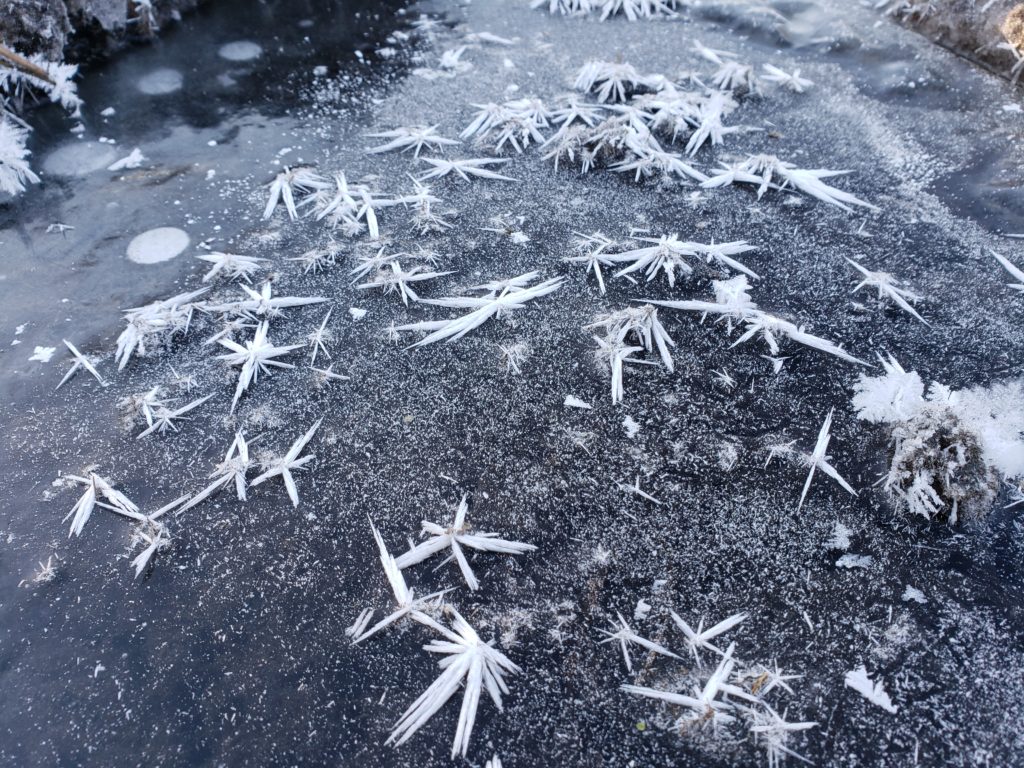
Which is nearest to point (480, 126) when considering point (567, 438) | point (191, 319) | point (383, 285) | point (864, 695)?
point (383, 285)

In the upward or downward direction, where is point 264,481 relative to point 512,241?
downward

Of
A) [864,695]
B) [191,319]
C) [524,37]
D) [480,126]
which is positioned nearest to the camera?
[864,695]

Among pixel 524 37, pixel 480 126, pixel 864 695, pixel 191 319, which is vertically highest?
pixel 524 37

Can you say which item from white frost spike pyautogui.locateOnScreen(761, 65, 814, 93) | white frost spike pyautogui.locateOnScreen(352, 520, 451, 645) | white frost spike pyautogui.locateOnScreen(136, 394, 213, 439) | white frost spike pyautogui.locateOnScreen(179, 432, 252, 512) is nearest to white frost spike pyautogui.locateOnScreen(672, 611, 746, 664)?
white frost spike pyautogui.locateOnScreen(352, 520, 451, 645)

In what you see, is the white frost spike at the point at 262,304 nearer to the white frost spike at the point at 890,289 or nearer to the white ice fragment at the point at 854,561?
the white ice fragment at the point at 854,561

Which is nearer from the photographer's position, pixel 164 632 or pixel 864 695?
pixel 864 695

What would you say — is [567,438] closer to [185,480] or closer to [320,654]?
[320,654]

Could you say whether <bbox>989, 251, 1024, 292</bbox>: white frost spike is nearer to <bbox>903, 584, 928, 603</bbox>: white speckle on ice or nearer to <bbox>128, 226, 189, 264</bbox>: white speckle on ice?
<bbox>903, 584, 928, 603</bbox>: white speckle on ice
